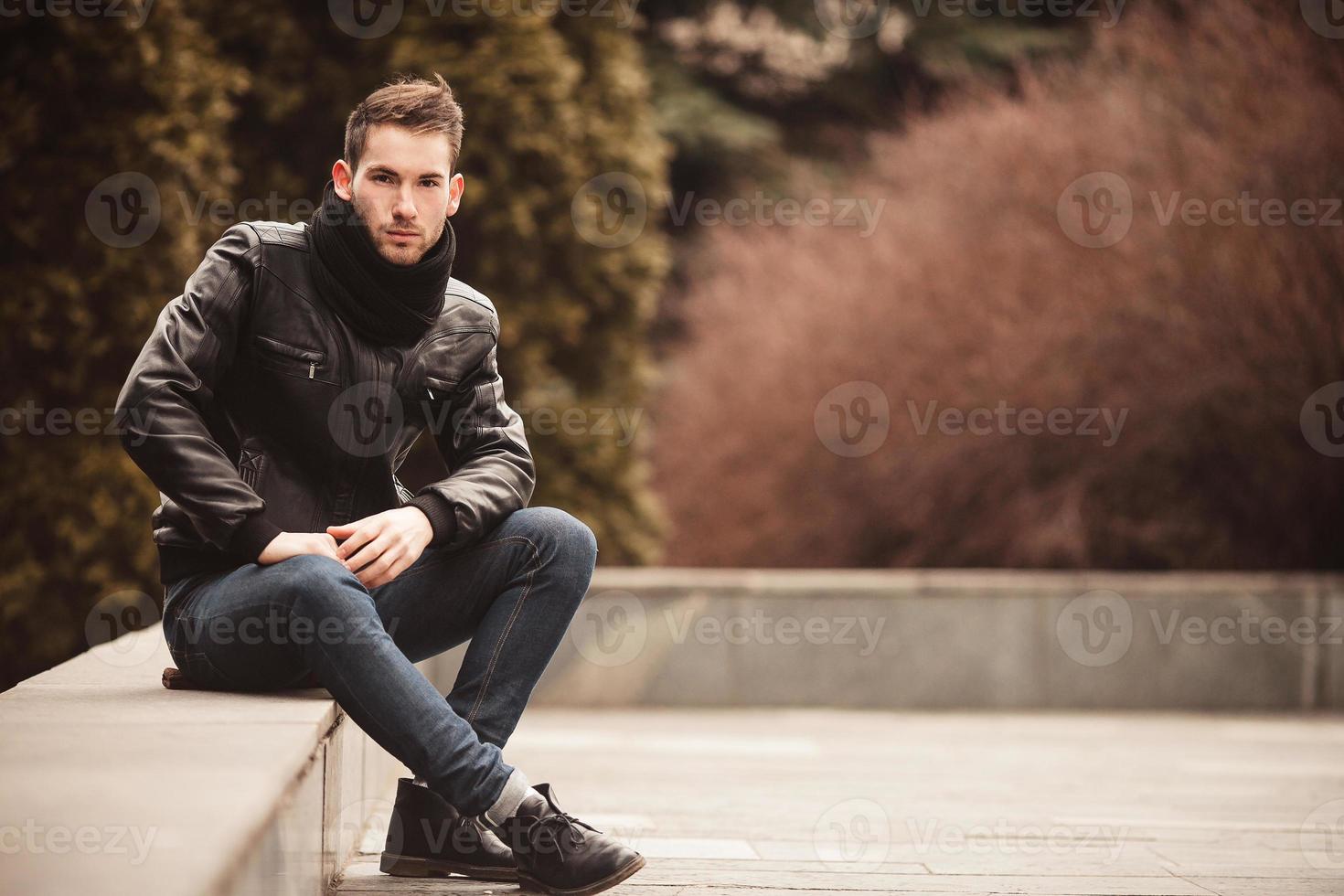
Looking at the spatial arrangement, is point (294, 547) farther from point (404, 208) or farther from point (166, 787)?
point (166, 787)

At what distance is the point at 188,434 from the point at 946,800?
2492 mm

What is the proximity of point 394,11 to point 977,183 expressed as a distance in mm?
3483

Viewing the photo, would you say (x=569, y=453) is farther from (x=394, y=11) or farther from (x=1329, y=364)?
(x=1329, y=364)

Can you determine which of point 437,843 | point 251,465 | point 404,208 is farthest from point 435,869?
point 404,208

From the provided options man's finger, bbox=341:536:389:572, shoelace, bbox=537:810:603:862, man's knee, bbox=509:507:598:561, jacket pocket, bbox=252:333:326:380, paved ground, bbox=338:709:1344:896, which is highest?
jacket pocket, bbox=252:333:326:380

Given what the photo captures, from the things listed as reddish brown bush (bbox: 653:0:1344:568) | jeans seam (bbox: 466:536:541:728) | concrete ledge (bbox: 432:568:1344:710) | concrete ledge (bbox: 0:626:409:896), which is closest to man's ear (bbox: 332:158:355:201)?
jeans seam (bbox: 466:536:541:728)

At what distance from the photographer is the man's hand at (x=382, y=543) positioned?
2.76 meters

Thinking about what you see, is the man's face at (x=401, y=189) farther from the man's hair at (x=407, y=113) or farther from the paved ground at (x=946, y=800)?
the paved ground at (x=946, y=800)

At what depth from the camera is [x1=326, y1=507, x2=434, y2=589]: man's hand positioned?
9.06 feet

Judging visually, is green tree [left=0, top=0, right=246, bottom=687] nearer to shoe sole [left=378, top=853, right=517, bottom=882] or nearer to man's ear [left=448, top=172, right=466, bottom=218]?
man's ear [left=448, top=172, right=466, bottom=218]

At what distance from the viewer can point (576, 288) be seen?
7.39m

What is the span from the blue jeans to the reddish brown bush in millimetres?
4387

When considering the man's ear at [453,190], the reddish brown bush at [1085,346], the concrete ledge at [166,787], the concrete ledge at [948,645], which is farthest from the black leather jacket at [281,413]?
the reddish brown bush at [1085,346]

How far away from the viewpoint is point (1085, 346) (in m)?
7.02
